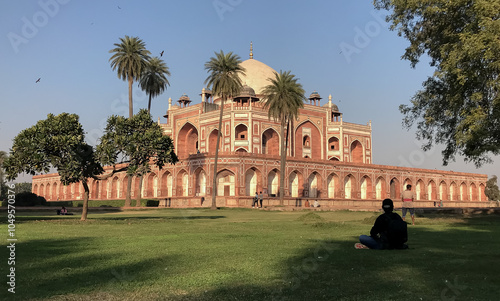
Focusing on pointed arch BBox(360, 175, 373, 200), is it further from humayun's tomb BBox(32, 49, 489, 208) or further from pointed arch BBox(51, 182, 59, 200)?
pointed arch BBox(51, 182, 59, 200)

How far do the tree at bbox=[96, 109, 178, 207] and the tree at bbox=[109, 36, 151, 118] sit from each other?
2342 cm

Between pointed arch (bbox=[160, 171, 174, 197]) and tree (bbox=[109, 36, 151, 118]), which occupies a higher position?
tree (bbox=[109, 36, 151, 118])

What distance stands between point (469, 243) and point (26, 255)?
9694 mm

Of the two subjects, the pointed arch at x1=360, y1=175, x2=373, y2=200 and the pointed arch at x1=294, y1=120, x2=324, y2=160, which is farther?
the pointed arch at x1=294, y1=120, x2=324, y2=160

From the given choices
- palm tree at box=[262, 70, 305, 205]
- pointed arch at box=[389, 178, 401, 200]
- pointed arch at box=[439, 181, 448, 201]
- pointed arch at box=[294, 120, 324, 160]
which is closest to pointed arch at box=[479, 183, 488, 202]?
pointed arch at box=[439, 181, 448, 201]

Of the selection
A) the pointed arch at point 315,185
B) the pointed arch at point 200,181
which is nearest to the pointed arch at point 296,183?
the pointed arch at point 315,185

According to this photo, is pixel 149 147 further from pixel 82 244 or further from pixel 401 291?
pixel 401 291

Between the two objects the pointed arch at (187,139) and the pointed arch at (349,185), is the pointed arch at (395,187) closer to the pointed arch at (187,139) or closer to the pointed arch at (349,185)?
the pointed arch at (349,185)

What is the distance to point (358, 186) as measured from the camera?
63.5m

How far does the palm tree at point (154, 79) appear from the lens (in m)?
52.7

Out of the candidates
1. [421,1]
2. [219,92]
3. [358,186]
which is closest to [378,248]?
[421,1]

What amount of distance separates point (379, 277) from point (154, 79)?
49.7m

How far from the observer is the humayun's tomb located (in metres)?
55.2

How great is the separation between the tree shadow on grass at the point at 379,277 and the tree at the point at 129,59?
40.8 m
